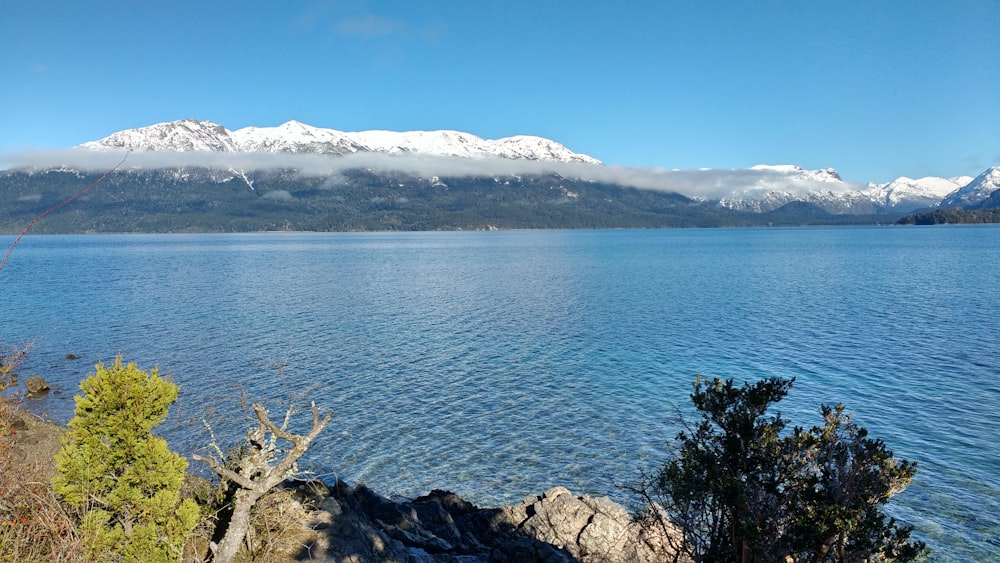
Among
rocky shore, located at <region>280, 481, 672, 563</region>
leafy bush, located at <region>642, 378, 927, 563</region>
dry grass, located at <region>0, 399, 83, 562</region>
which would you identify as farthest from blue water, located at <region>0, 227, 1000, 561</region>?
leafy bush, located at <region>642, 378, 927, 563</region>

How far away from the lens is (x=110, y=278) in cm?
11812

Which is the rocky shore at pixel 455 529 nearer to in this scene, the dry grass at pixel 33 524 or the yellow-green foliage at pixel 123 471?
the yellow-green foliage at pixel 123 471

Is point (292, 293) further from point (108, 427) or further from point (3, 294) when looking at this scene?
point (108, 427)

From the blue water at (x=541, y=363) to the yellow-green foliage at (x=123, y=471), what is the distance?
6042mm

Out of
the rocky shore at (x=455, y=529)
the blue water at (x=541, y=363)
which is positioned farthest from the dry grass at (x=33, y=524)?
the blue water at (x=541, y=363)

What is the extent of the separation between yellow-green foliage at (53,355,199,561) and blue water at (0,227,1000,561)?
6.04 m

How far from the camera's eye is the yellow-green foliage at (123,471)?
45.9ft

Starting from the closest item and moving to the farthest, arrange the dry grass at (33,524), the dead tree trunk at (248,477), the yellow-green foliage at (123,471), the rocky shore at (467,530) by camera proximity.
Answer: the dry grass at (33,524)
the yellow-green foliage at (123,471)
the dead tree trunk at (248,477)
the rocky shore at (467,530)

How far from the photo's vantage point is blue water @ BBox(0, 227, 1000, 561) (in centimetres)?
3086

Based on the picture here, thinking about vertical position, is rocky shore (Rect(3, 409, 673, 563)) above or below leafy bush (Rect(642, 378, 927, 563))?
below

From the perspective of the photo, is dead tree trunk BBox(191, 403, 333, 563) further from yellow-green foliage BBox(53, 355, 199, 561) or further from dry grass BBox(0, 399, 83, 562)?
dry grass BBox(0, 399, 83, 562)

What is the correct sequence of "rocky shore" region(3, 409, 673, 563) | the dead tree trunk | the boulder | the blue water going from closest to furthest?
1. the dead tree trunk
2. "rocky shore" region(3, 409, 673, 563)
3. the blue water
4. the boulder

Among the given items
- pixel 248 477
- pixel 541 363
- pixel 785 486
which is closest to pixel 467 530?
pixel 248 477

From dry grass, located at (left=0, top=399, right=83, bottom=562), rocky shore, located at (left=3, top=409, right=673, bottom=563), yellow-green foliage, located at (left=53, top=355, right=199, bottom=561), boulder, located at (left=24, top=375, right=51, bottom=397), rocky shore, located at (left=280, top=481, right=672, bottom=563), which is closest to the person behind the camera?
dry grass, located at (left=0, top=399, right=83, bottom=562)
